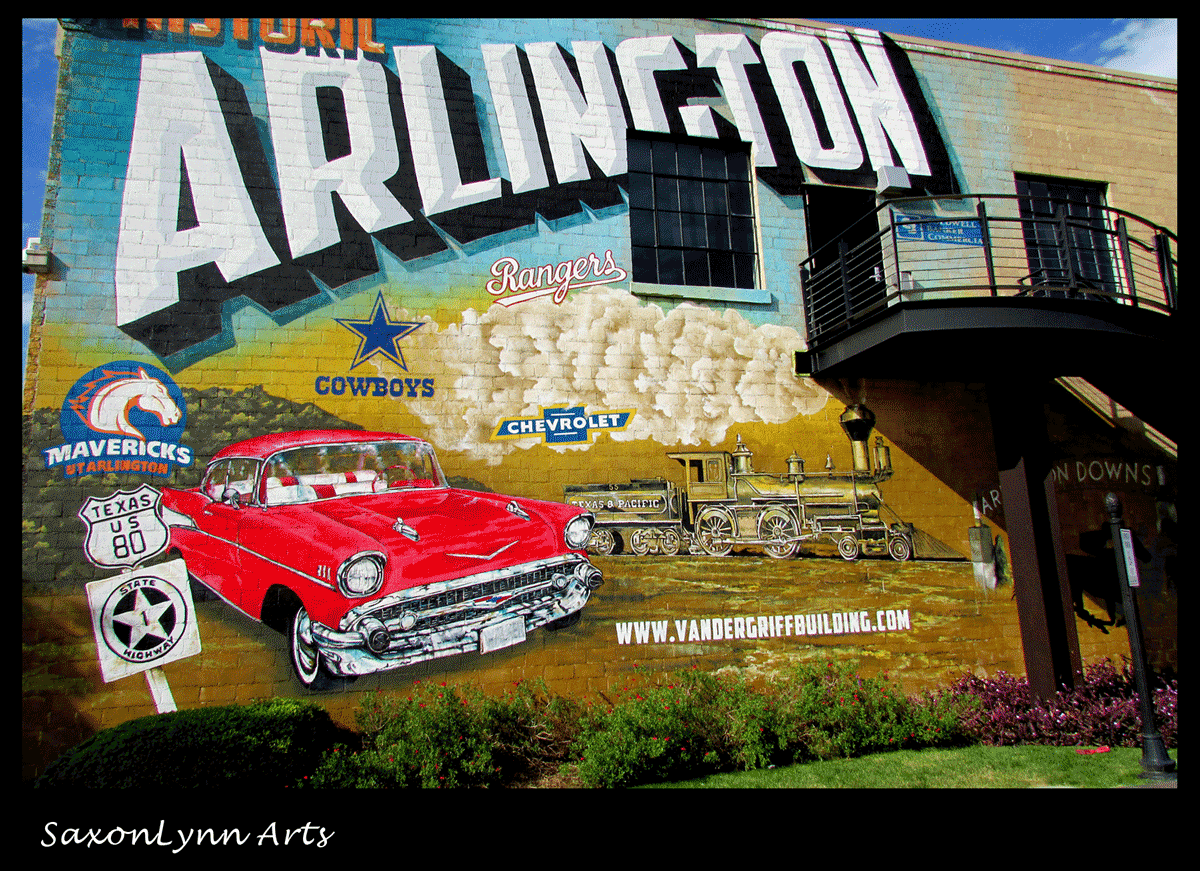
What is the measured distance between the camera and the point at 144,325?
7.37 meters

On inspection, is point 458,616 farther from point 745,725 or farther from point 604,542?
point 745,725

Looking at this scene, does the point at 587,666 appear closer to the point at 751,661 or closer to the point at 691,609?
the point at 691,609

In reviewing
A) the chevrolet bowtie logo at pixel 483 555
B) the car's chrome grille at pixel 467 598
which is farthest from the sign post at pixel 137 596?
the chevrolet bowtie logo at pixel 483 555

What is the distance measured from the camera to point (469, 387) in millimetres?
8031

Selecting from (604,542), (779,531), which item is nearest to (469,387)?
(604,542)

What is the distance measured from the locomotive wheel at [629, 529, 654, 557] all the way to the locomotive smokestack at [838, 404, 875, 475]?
2849 millimetres

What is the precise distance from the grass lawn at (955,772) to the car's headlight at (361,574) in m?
3.15

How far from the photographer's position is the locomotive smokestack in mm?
8859

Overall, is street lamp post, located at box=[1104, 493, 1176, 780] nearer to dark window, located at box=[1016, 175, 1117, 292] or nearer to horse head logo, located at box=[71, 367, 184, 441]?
dark window, located at box=[1016, 175, 1117, 292]

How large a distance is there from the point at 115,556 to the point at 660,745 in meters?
5.62

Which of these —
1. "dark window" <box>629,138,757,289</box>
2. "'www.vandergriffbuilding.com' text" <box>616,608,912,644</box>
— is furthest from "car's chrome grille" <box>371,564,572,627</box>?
"dark window" <box>629,138,757,289</box>

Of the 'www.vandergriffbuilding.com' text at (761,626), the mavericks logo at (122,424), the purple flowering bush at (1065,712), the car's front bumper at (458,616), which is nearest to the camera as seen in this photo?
the car's front bumper at (458,616)

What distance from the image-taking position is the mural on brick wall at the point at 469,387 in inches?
274

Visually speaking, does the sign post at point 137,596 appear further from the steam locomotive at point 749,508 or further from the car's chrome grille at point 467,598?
the steam locomotive at point 749,508
